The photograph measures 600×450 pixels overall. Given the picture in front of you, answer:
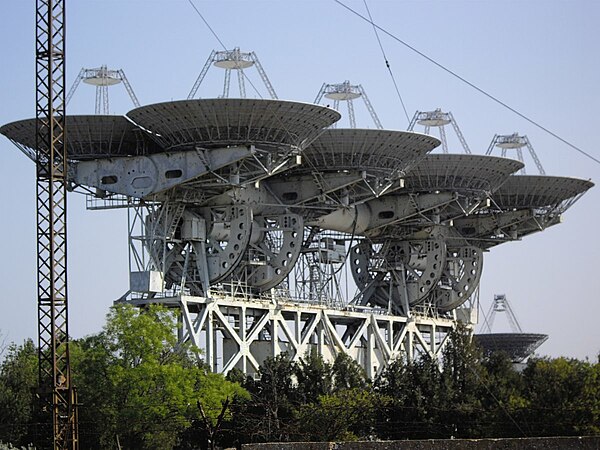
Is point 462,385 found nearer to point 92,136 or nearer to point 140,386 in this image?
point 140,386

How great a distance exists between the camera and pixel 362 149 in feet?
377

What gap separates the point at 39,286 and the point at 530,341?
10014 centimetres

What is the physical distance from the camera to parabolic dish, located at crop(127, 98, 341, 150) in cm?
10400

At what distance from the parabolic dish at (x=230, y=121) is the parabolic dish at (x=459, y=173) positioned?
19.4 m

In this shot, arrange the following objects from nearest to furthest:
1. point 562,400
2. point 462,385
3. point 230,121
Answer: point 562,400
point 230,121
point 462,385

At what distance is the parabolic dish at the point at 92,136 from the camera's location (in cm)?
10819

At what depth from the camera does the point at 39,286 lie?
72125 mm

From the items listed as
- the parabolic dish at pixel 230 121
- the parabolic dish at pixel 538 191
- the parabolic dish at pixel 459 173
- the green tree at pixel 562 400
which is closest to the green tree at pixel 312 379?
the green tree at pixel 562 400

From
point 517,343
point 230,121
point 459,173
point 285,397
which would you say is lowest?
point 285,397

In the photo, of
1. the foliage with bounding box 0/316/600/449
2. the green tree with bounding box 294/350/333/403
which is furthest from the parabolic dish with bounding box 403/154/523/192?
the green tree with bounding box 294/350/333/403

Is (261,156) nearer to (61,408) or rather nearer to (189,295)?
(189,295)

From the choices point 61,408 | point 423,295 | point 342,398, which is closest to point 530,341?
point 423,295

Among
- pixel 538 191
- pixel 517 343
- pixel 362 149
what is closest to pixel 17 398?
pixel 362 149

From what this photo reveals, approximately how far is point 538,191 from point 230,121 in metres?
40.6
